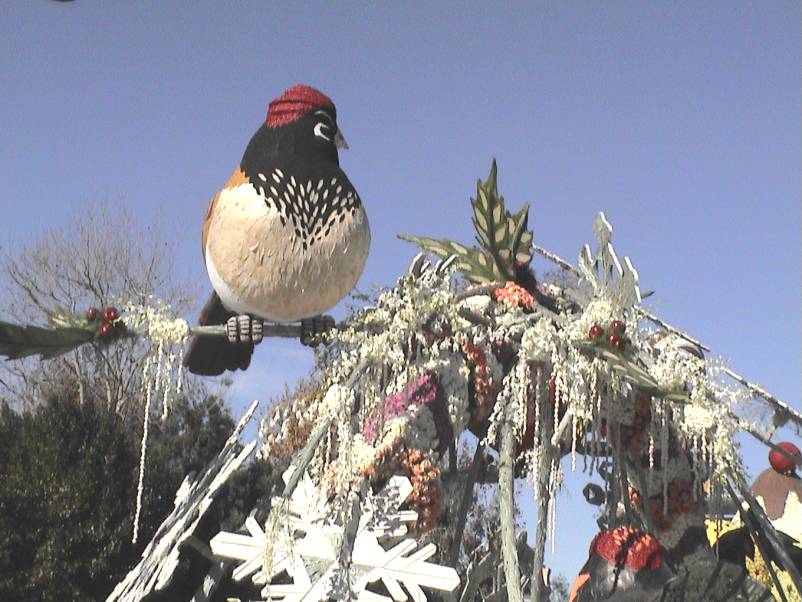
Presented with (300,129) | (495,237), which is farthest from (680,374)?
(300,129)

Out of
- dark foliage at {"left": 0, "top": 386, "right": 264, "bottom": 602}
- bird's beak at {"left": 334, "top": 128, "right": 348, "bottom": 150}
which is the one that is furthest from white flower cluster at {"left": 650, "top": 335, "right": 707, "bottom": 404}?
dark foliage at {"left": 0, "top": 386, "right": 264, "bottom": 602}

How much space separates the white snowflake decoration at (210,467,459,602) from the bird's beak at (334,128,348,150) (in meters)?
1.47

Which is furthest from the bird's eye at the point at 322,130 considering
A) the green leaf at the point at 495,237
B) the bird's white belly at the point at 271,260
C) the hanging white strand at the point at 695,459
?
the hanging white strand at the point at 695,459

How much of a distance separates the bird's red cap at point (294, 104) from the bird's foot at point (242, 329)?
880 mm

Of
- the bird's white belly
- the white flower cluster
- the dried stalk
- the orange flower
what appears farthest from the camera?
the dried stalk

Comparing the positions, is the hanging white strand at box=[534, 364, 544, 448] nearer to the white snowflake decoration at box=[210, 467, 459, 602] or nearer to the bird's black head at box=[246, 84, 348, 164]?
the white snowflake decoration at box=[210, 467, 459, 602]

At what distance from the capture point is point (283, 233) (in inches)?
150

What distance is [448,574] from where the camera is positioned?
3924mm

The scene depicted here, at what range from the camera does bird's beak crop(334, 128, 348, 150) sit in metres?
4.23

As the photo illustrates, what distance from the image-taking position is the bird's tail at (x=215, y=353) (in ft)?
13.5

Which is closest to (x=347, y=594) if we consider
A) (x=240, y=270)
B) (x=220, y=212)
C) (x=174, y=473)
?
(x=240, y=270)

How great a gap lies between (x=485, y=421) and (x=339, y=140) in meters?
1.60

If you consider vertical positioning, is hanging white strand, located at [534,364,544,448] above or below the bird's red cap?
below

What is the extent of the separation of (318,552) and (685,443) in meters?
1.82
